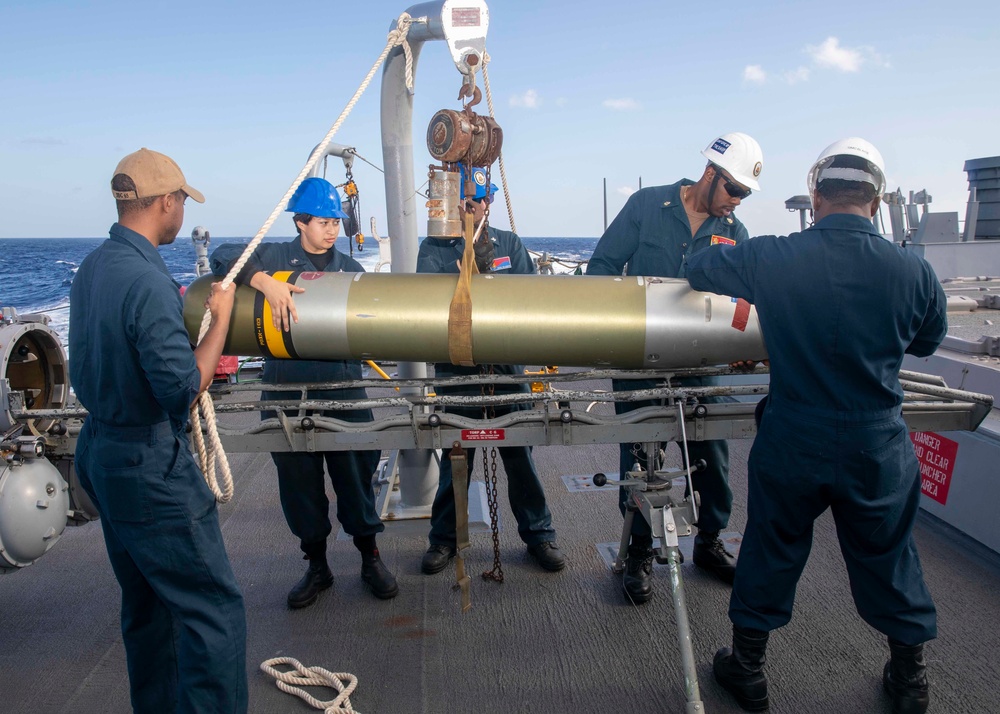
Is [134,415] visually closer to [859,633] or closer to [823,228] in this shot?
[823,228]

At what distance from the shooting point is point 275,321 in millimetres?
2867

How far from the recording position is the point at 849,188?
8.17 feet

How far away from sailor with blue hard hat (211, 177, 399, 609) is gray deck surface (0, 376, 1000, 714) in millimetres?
140

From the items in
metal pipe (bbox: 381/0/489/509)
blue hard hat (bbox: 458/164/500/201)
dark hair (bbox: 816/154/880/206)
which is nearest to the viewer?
dark hair (bbox: 816/154/880/206)

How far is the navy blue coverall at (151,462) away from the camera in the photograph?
2141 mm

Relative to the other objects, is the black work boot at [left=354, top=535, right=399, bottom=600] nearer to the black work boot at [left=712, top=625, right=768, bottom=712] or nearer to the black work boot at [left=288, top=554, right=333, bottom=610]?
the black work boot at [left=288, top=554, right=333, bottom=610]

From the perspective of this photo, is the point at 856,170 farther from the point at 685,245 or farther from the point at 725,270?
the point at 685,245

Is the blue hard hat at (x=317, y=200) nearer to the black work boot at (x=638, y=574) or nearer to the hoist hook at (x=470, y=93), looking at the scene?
the hoist hook at (x=470, y=93)

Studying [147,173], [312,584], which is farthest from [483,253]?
[312,584]

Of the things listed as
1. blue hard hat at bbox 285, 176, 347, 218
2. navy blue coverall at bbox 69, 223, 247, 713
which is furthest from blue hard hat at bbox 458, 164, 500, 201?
navy blue coverall at bbox 69, 223, 247, 713

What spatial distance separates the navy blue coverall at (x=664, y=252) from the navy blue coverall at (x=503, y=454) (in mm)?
491

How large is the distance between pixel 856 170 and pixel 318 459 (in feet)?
9.37

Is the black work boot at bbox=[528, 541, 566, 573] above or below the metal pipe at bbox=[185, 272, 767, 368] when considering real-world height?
below

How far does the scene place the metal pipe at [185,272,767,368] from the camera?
2816mm
